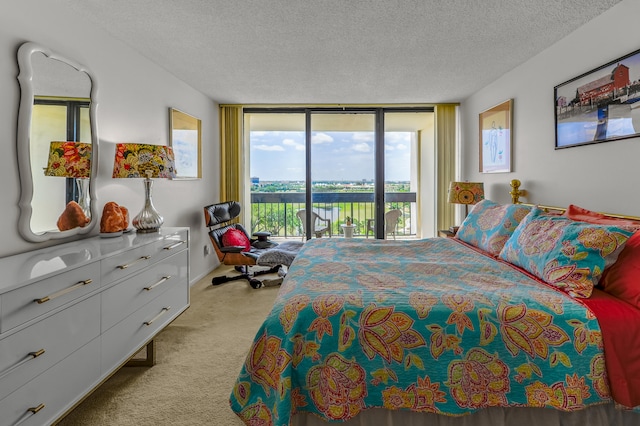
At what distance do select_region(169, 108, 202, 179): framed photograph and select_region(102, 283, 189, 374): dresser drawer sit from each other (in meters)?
1.73

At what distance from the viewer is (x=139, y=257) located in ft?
6.88

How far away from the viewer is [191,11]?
7.72 ft

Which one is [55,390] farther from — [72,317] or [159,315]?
[159,315]

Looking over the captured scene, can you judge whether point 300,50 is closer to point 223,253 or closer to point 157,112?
point 157,112

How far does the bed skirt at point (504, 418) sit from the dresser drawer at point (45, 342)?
1.07 meters

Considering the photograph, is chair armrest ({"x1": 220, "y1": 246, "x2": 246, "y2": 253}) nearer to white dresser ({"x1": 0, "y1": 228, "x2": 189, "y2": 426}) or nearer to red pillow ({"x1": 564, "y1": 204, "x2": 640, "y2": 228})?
white dresser ({"x1": 0, "y1": 228, "x2": 189, "y2": 426})

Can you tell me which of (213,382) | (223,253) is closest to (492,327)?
(213,382)

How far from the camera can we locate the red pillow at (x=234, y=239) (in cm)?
405

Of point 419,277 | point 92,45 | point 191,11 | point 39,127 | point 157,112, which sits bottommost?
point 419,277

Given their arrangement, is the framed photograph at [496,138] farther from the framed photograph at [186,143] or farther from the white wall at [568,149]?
the framed photograph at [186,143]

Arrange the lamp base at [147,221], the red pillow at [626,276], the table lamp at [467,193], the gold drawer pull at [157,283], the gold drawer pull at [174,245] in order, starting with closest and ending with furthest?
the red pillow at [626,276]
the gold drawer pull at [157,283]
the gold drawer pull at [174,245]
the lamp base at [147,221]
the table lamp at [467,193]

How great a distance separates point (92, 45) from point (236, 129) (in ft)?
8.83

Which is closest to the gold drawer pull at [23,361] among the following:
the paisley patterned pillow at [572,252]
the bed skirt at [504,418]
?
the bed skirt at [504,418]

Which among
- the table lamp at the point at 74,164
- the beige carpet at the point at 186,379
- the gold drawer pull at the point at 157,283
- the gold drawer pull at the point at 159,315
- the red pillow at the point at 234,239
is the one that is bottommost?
the beige carpet at the point at 186,379
